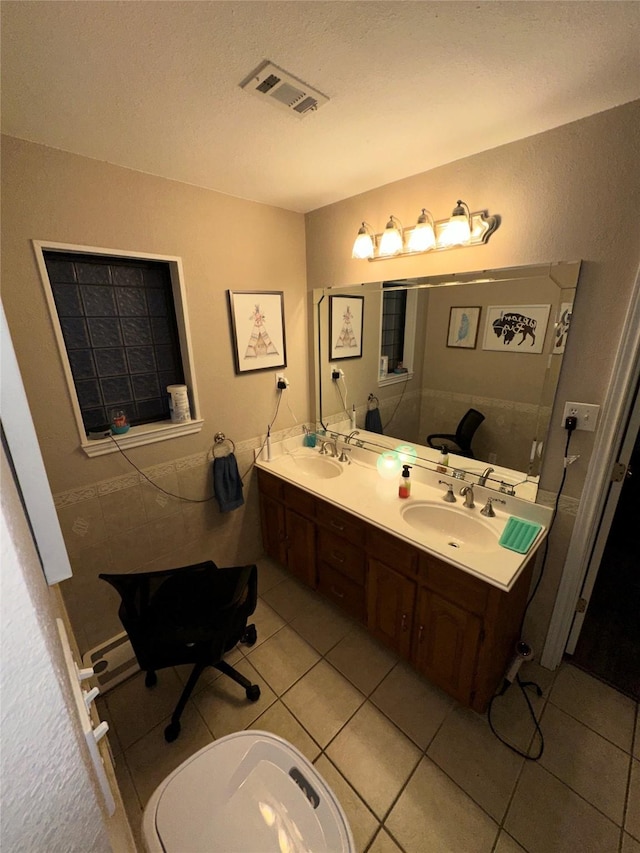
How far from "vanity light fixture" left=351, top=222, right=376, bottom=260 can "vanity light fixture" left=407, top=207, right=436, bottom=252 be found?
0.26m

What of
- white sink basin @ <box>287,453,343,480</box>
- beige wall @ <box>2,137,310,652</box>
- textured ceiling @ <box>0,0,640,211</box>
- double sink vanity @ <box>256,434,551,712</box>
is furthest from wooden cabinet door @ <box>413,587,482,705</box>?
textured ceiling @ <box>0,0,640,211</box>

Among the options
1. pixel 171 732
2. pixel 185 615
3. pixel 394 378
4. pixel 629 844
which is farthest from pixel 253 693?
pixel 394 378

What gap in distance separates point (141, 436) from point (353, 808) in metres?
1.80

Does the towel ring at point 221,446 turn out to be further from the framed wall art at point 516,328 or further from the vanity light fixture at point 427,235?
the framed wall art at point 516,328

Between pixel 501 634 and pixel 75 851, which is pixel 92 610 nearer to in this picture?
pixel 75 851

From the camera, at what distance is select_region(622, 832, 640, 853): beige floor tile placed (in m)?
1.15

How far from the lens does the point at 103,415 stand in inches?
69.1

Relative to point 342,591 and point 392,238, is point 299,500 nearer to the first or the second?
point 342,591

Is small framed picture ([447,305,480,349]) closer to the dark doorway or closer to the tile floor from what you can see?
the dark doorway

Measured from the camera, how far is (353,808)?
1.27 m

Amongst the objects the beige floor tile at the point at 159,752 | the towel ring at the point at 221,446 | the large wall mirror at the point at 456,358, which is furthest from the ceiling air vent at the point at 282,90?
the beige floor tile at the point at 159,752

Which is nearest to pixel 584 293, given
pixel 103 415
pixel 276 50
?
pixel 276 50

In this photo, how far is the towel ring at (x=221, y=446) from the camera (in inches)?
81.8

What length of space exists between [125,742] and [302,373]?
2146 millimetres
